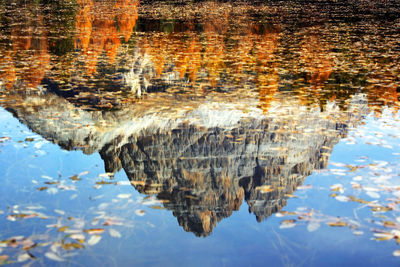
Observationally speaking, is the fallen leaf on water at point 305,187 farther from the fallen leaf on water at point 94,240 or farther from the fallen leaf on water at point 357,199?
the fallen leaf on water at point 94,240

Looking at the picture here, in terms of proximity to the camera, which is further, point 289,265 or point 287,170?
point 287,170

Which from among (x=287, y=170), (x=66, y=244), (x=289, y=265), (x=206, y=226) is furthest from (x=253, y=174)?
(x=66, y=244)

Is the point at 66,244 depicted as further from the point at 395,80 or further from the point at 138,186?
the point at 395,80

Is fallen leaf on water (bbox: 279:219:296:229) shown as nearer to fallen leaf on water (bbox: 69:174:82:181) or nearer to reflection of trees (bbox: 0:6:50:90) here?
fallen leaf on water (bbox: 69:174:82:181)

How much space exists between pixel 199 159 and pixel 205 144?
50 cm

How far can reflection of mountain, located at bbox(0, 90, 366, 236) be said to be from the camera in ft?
19.0

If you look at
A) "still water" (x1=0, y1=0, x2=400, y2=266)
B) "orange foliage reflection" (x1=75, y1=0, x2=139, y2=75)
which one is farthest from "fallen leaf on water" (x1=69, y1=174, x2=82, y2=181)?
"orange foliage reflection" (x1=75, y1=0, x2=139, y2=75)

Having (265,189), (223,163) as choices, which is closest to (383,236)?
(265,189)

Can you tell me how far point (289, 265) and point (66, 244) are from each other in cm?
263

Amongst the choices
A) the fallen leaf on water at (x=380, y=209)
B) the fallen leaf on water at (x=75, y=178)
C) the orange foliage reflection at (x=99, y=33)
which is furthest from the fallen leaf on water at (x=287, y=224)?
the orange foliage reflection at (x=99, y=33)

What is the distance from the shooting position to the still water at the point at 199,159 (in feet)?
15.6

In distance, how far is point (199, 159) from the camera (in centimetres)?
685

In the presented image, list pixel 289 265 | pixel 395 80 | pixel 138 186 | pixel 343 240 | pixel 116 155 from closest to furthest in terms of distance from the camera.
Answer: pixel 289 265, pixel 343 240, pixel 138 186, pixel 116 155, pixel 395 80

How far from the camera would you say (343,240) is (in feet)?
15.9
